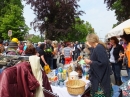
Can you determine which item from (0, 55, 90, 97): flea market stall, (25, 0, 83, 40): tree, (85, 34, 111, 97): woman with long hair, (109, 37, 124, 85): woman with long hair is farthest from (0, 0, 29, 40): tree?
(85, 34, 111, 97): woman with long hair

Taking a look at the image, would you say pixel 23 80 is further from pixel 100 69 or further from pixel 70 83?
pixel 100 69

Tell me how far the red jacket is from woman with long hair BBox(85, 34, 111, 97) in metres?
1.44

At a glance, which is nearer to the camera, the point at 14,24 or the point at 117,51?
the point at 117,51

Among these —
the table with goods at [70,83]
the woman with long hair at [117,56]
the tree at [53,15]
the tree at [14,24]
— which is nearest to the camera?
the table with goods at [70,83]

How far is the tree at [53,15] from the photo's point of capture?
84.6 ft

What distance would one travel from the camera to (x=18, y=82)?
2.72m

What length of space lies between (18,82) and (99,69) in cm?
169

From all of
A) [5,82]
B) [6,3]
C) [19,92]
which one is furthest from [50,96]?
[6,3]

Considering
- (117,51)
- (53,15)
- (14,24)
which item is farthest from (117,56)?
(14,24)

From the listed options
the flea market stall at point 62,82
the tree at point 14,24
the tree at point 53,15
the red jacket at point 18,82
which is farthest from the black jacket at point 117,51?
the tree at point 14,24

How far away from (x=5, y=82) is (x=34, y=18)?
24.3 m

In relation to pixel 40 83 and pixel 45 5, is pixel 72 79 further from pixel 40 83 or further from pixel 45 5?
pixel 45 5

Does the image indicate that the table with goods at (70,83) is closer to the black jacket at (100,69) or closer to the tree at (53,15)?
the black jacket at (100,69)

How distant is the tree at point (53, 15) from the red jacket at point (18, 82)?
22.6 m
